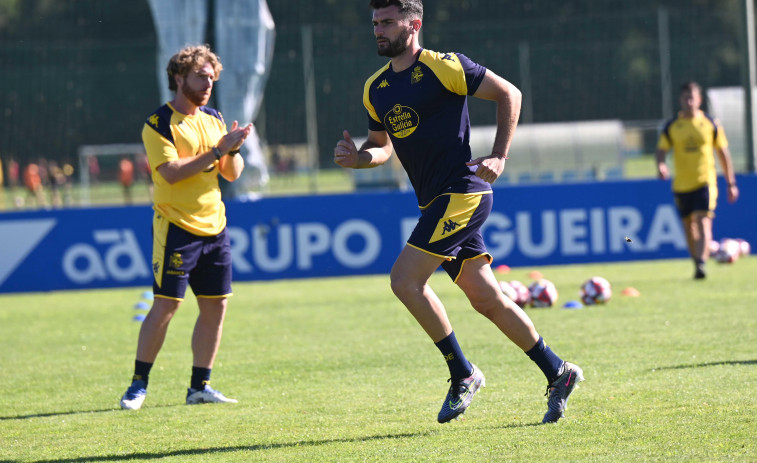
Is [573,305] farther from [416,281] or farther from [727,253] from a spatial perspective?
[416,281]

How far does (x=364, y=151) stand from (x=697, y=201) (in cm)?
744

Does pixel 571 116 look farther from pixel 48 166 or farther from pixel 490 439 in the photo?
pixel 490 439

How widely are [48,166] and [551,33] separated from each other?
10613mm

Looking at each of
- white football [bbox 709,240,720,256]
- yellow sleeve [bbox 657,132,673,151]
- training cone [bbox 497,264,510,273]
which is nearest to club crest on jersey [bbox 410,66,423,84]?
yellow sleeve [bbox 657,132,673,151]

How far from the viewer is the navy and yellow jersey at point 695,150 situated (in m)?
12.2

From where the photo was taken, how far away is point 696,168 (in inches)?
482

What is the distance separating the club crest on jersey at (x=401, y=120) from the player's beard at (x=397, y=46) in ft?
0.85

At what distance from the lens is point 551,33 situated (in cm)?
2036

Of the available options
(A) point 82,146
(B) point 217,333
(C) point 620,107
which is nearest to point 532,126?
(C) point 620,107

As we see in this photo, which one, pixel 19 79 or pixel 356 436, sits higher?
pixel 19 79

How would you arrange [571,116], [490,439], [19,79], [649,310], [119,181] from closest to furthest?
[490,439], [649,310], [19,79], [571,116], [119,181]

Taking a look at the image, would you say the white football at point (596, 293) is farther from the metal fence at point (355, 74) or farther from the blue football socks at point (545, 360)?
the metal fence at point (355, 74)

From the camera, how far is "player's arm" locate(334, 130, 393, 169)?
5551 millimetres

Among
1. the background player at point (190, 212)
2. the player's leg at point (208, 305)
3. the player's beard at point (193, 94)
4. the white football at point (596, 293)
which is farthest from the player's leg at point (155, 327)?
the white football at point (596, 293)
